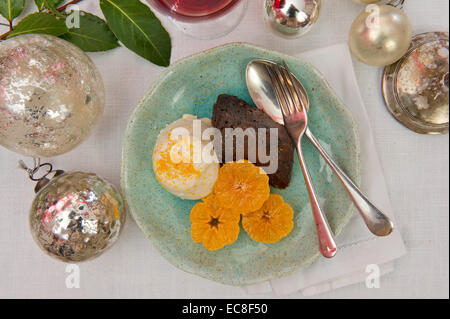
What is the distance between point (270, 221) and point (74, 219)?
0.97ft

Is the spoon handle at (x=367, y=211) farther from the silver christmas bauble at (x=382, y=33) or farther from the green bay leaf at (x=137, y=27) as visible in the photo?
the green bay leaf at (x=137, y=27)

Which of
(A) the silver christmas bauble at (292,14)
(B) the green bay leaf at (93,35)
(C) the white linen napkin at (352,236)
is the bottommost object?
(C) the white linen napkin at (352,236)

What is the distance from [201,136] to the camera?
0.56m

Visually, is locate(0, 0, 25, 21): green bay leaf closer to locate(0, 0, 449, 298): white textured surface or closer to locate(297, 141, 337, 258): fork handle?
locate(0, 0, 449, 298): white textured surface

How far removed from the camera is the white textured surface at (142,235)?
587 millimetres

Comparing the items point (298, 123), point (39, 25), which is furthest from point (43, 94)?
point (298, 123)

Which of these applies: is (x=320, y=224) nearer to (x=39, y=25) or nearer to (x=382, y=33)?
(x=382, y=33)

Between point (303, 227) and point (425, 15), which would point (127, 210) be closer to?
point (303, 227)

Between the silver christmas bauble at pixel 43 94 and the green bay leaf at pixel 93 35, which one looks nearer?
the silver christmas bauble at pixel 43 94

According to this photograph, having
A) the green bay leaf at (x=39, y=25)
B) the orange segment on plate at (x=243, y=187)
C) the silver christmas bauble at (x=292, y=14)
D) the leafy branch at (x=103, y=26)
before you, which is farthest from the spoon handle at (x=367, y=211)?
the green bay leaf at (x=39, y=25)

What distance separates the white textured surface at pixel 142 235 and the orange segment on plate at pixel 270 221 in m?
0.14

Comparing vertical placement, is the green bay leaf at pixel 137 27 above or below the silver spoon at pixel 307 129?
above

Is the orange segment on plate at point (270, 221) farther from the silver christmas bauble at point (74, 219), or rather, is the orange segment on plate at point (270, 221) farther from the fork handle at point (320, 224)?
the silver christmas bauble at point (74, 219)
